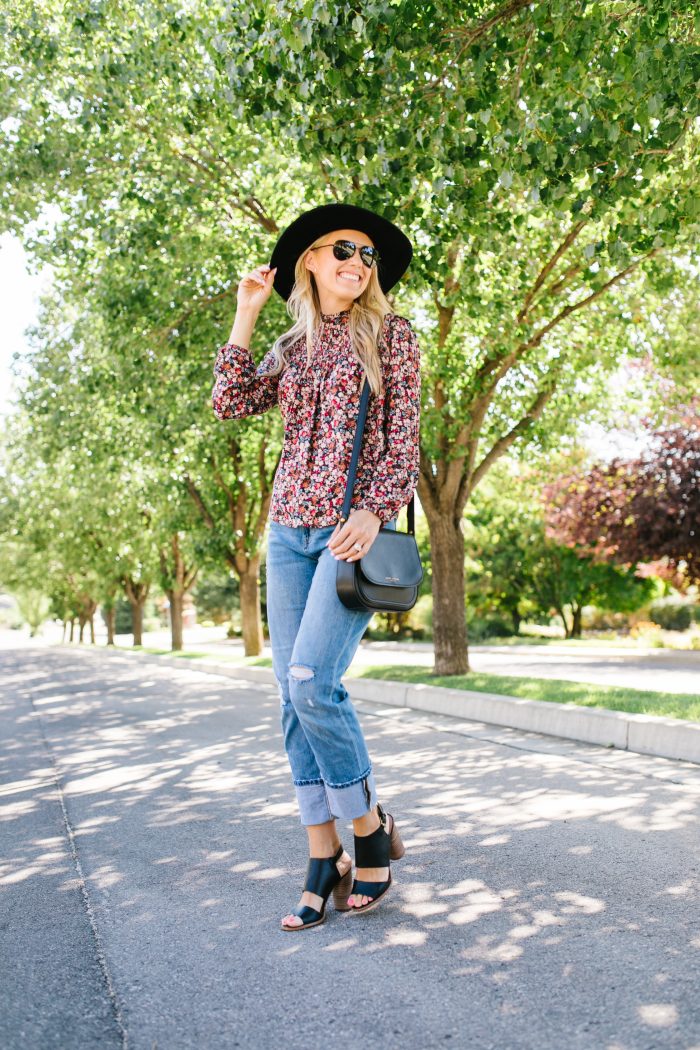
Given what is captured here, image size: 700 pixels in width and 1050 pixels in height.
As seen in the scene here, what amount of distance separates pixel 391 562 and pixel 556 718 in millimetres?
5111

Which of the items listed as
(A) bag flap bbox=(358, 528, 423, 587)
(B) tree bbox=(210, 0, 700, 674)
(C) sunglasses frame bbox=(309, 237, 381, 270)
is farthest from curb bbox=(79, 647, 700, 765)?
(C) sunglasses frame bbox=(309, 237, 381, 270)

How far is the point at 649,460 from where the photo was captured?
23359mm

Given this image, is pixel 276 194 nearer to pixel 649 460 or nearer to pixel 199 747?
pixel 199 747

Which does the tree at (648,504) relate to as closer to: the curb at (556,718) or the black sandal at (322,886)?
the curb at (556,718)

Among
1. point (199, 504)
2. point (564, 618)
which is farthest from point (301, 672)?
point (564, 618)

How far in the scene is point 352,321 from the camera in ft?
11.4

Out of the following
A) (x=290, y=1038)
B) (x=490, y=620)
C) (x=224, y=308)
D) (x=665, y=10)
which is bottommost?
(x=290, y=1038)

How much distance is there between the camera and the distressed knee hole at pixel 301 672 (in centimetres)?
318

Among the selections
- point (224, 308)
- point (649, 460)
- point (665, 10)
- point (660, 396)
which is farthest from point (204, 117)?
point (649, 460)

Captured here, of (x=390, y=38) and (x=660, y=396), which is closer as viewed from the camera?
(x=390, y=38)

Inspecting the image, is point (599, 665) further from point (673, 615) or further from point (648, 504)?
point (673, 615)

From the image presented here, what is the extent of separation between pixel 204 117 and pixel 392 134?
3.73m

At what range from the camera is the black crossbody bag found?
3.14 meters

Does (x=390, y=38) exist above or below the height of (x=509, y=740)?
above
